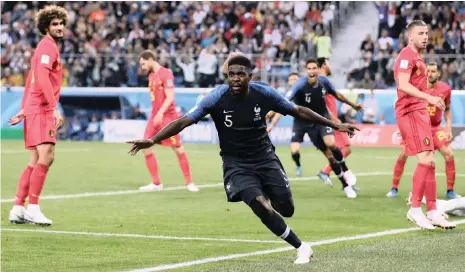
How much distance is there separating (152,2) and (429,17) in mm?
11044

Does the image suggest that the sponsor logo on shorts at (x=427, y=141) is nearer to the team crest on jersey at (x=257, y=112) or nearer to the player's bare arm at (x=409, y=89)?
the player's bare arm at (x=409, y=89)

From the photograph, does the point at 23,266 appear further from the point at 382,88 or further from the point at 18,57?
the point at 18,57

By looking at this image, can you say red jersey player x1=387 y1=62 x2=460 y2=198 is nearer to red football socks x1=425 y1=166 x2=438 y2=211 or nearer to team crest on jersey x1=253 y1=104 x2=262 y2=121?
red football socks x1=425 y1=166 x2=438 y2=211

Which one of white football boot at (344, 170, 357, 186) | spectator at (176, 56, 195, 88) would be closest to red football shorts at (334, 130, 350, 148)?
white football boot at (344, 170, 357, 186)

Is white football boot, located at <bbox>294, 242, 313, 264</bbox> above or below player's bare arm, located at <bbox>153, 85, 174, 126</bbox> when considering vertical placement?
below

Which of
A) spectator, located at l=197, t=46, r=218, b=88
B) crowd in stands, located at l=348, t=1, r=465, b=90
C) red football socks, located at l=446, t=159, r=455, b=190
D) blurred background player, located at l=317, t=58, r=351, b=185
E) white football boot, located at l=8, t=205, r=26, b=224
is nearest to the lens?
white football boot, located at l=8, t=205, r=26, b=224

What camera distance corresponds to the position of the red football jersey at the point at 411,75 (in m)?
12.0

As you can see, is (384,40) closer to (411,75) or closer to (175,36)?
(175,36)

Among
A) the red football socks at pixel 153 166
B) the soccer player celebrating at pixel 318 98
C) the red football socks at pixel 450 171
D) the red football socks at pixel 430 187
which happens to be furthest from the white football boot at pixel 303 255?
the red football socks at pixel 153 166

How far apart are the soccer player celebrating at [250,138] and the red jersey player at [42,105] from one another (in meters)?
3.52

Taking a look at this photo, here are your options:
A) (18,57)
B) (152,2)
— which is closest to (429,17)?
(152,2)

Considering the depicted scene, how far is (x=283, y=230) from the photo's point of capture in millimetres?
9266

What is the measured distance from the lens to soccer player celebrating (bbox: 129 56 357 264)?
9242 millimetres

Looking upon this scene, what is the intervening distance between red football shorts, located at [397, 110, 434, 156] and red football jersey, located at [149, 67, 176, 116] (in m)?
6.46
